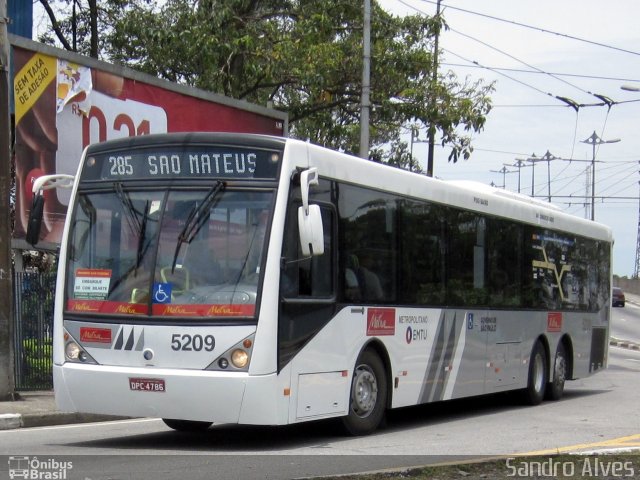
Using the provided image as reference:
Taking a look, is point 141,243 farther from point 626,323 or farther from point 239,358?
point 626,323

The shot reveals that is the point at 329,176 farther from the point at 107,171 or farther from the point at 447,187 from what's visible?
the point at 447,187

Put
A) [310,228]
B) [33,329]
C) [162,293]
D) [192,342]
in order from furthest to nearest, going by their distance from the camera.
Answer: [33,329], [162,293], [192,342], [310,228]

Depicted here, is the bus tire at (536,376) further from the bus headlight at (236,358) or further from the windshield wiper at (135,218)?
the windshield wiper at (135,218)

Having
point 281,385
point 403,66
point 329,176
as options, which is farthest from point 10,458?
point 403,66

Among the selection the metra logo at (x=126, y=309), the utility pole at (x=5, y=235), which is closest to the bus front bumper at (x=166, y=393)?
the metra logo at (x=126, y=309)

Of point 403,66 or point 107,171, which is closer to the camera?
point 107,171

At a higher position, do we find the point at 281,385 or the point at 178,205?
the point at 178,205

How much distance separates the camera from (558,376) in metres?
17.8

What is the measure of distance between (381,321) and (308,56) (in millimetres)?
12701

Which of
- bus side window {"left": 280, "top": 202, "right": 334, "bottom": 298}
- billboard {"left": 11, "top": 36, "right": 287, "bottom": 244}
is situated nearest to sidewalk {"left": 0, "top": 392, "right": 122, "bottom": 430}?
billboard {"left": 11, "top": 36, "right": 287, "bottom": 244}

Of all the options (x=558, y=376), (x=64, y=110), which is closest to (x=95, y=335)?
(x=64, y=110)

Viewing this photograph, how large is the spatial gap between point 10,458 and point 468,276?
700 cm

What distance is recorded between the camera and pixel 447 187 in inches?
551

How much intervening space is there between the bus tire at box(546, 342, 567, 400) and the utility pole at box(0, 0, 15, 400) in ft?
28.0
